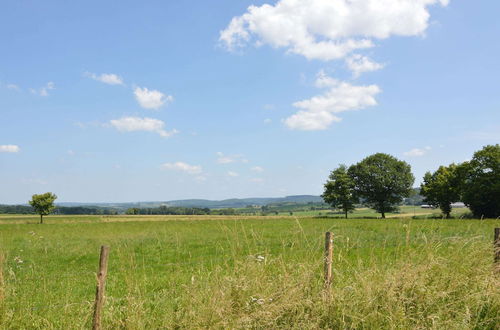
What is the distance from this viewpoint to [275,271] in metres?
5.61

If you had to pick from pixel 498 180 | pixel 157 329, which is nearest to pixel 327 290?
pixel 157 329

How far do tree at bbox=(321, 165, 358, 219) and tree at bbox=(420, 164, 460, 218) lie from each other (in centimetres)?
1309

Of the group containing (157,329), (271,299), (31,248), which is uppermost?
(271,299)

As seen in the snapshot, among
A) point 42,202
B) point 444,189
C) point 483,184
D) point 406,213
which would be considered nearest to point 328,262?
point 406,213

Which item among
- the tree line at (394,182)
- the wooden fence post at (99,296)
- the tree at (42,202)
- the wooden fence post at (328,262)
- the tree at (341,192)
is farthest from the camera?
the tree at (341,192)

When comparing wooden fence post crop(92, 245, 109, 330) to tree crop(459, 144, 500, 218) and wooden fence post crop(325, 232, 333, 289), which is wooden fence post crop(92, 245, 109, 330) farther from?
tree crop(459, 144, 500, 218)

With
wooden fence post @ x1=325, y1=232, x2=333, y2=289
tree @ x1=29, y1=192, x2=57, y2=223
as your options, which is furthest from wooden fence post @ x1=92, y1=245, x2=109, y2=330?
tree @ x1=29, y1=192, x2=57, y2=223

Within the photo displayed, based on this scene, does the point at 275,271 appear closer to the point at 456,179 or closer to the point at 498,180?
the point at 498,180

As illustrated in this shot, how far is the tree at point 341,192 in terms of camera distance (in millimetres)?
67938

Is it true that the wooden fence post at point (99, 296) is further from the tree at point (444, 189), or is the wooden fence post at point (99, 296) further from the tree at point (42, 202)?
the tree at point (42, 202)

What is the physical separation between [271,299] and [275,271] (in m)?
0.86

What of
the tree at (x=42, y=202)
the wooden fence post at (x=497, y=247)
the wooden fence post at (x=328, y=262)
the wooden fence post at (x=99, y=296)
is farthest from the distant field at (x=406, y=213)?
the tree at (x=42, y=202)

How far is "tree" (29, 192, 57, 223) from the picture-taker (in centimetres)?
6075

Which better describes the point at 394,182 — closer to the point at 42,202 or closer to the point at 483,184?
the point at 483,184
